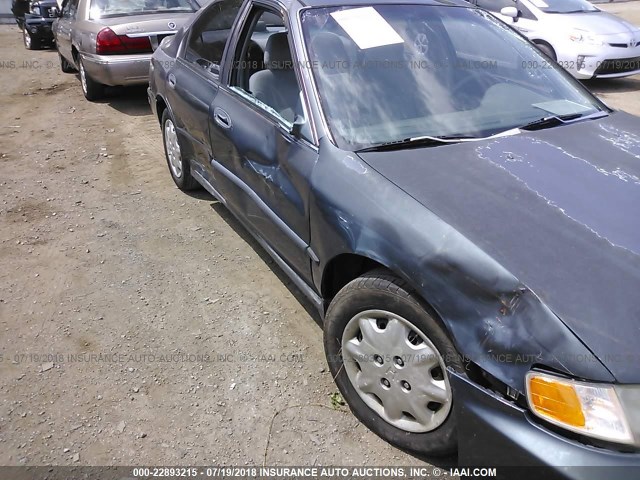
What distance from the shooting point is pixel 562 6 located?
8.26 m

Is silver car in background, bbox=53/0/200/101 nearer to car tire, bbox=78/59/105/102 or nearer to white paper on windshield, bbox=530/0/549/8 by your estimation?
car tire, bbox=78/59/105/102

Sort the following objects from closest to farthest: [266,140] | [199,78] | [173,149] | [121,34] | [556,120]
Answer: [556,120], [266,140], [199,78], [173,149], [121,34]

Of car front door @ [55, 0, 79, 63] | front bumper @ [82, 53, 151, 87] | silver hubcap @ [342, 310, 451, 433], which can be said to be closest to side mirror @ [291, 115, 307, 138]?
silver hubcap @ [342, 310, 451, 433]

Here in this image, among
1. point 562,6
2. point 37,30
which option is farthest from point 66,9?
point 562,6

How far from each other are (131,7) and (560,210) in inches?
263

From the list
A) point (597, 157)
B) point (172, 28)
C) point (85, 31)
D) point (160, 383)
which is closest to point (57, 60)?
point (85, 31)

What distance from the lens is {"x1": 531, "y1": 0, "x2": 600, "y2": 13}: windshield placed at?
319 inches

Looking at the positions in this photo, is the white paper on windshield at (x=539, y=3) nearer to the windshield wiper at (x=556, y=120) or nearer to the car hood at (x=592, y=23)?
the car hood at (x=592, y=23)

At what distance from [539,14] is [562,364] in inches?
303

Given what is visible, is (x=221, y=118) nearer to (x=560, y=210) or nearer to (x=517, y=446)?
(x=560, y=210)

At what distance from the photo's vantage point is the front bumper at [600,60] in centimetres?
746

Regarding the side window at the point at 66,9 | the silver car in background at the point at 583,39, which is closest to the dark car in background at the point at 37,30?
the side window at the point at 66,9

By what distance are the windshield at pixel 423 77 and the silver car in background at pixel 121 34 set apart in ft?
14.1

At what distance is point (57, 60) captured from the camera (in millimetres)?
11578
